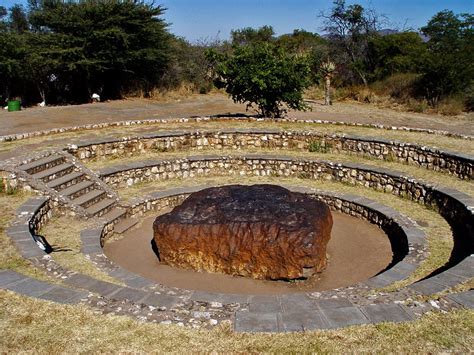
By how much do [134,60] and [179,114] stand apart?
28.7 feet

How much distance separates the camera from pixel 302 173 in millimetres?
12523

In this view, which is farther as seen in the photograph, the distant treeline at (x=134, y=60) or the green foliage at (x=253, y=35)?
the green foliage at (x=253, y=35)

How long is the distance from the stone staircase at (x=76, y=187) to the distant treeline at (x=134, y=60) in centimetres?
1602

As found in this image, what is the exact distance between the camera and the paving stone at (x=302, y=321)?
447 cm

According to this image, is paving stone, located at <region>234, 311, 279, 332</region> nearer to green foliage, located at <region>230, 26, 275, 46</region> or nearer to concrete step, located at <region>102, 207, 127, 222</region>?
concrete step, located at <region>102, 207, 127, 222</region>

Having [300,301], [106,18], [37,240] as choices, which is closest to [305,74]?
[37,240]

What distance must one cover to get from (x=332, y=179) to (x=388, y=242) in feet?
11.4

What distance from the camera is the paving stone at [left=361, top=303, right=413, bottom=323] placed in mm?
4605

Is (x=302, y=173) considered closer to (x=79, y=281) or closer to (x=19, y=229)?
(x=19, y=229)

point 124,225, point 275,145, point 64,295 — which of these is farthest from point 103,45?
point 64,295

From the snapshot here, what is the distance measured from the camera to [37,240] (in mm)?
7535

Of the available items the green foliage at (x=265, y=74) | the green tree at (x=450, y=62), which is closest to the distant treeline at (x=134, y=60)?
the green tree at (x=450, y=62)

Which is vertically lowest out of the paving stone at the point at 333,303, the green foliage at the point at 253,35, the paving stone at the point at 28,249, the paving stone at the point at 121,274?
the paving stone at the point at 121,274

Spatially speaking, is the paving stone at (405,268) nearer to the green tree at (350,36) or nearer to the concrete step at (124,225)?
the concrete step at (124,225)
